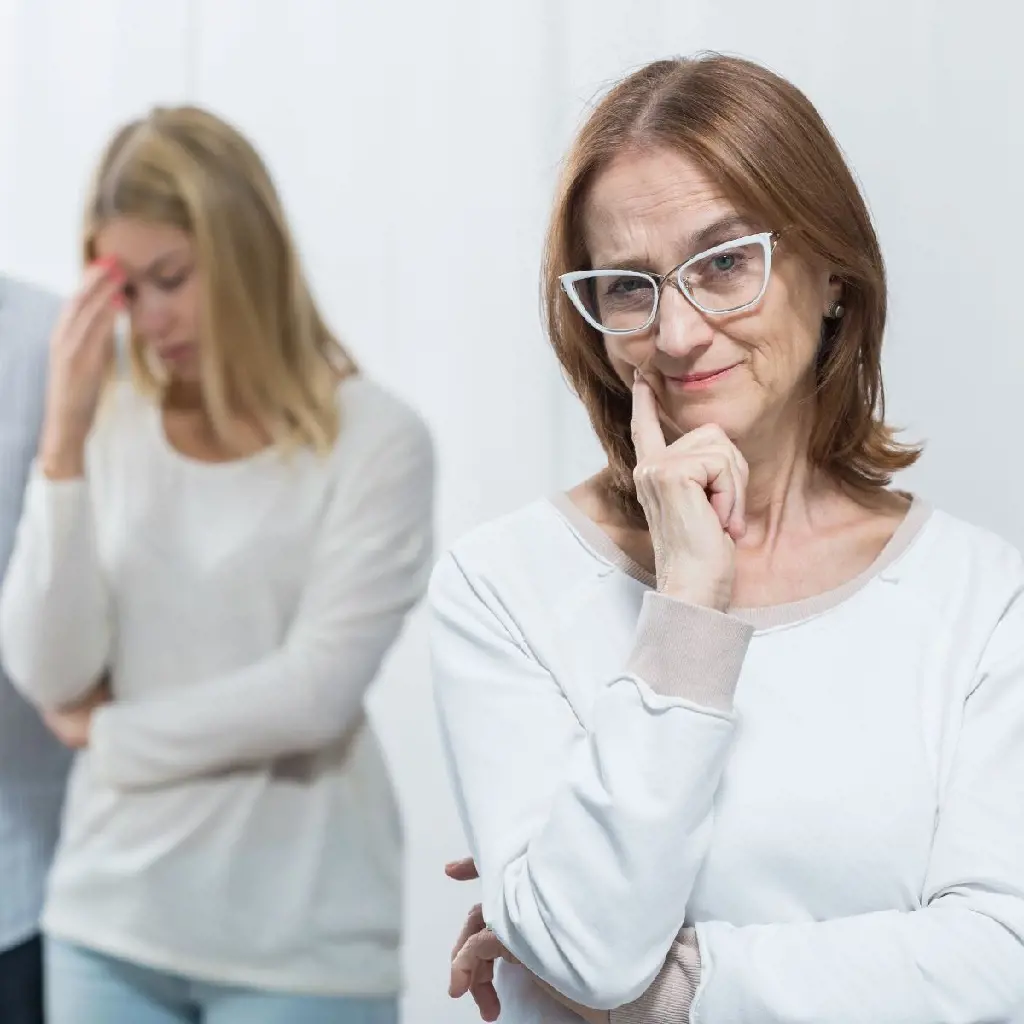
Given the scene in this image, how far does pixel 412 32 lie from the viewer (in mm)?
2223

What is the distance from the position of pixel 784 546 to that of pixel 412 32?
1.21m

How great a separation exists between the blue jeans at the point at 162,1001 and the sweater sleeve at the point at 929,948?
0.94 meters

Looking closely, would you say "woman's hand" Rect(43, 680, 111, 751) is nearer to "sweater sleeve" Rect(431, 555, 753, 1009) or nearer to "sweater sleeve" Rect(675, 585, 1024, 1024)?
"sweater sleeve" Rect(431, 555, 753, 1009)

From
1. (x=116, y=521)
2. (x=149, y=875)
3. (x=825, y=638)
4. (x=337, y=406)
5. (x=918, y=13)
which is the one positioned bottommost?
(x=149, y=875)

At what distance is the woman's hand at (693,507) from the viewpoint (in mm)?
1151

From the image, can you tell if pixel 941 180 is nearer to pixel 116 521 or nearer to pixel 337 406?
pixel 337 406

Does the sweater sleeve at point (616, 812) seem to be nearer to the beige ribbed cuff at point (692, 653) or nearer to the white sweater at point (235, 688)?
the beige ribbed cuff at point (692, 653)

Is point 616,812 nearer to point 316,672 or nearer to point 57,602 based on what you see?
point 316,672

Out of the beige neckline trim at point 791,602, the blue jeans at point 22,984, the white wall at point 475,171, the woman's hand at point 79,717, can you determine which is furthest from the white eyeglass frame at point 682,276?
the blue jeans at point 22,984

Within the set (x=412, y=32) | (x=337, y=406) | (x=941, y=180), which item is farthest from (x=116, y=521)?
(x=941, y=180)

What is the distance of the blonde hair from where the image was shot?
82.0 inches

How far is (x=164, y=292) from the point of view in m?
2.14

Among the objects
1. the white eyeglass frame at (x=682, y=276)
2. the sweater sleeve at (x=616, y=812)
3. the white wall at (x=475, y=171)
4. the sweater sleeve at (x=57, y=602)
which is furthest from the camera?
the sweater sleeve at (x=57, y=602)

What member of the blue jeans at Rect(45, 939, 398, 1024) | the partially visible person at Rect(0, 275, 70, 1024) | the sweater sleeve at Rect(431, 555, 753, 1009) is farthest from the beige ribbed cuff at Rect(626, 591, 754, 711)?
the partially visible person at Rect(0, 275, 70, 1024)
